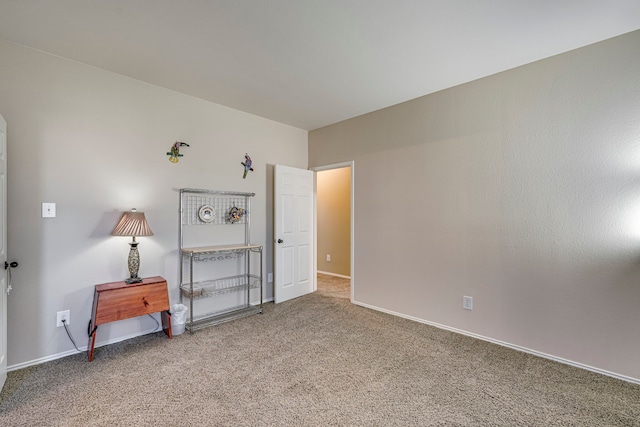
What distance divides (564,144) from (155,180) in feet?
12.7

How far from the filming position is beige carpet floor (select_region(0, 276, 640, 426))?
1.75 m

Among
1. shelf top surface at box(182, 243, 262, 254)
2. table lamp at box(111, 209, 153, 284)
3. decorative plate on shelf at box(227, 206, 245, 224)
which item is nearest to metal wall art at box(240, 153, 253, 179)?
decorative plate on shelf at box(227, 206, 245, 224)

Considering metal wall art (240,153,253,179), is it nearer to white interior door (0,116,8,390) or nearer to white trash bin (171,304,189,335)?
white trash bin (171,304,189,335)

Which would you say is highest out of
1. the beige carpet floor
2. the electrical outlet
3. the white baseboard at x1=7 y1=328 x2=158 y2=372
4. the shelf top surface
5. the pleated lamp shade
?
the pleated lamp shade

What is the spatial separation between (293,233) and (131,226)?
210 centimetres

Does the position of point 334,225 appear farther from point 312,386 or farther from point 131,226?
point 312,386

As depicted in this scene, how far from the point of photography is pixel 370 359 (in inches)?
96.3

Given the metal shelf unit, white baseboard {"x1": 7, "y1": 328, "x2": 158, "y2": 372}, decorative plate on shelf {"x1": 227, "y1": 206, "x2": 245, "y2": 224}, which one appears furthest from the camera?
decorative plate on shelf {"x1": 227, "y1": 206, "x2": 245, "y2": 224}

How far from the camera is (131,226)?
2.59 m

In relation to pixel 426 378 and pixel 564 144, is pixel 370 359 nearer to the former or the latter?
pixel 426 378

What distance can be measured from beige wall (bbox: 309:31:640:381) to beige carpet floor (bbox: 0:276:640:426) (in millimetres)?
393

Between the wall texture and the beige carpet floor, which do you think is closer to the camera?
the beige carpet floor

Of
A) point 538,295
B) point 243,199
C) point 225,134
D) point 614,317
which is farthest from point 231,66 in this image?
point 614,317

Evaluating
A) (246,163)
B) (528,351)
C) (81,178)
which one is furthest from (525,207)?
(81,178)
